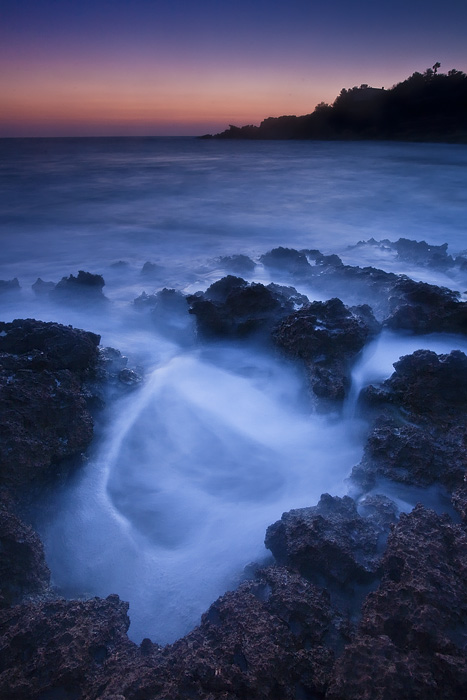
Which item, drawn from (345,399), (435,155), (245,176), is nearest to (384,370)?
(345,399)

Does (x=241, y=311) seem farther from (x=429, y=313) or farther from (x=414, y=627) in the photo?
(x=414, y=627)

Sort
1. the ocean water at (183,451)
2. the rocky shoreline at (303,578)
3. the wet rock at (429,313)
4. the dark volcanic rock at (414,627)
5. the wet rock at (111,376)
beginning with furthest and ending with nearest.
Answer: the wet rock at (429,313) < the wet rock at (111,376) < the ocean water at (183,451) < the rocky shoreline at (303,578) < the dark volcanic rock at (414,627)

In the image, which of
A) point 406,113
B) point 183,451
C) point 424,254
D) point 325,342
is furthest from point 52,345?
point 406,113

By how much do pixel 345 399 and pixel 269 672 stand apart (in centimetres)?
245

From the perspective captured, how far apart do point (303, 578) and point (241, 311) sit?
3.17 m

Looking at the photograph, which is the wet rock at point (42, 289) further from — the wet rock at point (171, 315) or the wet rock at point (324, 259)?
the wet rock at point (324, 259)

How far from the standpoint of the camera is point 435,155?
32.1 m

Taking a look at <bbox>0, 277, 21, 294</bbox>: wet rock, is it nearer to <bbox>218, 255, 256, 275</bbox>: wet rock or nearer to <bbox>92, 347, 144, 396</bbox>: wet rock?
<bbox>92, 347, 144, 396</bbox>: wet rock

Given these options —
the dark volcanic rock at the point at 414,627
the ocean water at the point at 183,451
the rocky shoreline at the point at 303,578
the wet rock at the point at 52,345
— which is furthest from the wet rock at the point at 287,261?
the dark volcanic rock at the point at 414,627

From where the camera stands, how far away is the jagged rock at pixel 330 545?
94.8 inches

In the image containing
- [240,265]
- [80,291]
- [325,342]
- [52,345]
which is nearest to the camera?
[52,345]

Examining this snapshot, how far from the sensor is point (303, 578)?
2.34 m

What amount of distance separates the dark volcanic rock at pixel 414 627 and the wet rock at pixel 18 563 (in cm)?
174

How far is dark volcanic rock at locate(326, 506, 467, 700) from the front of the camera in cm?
168
